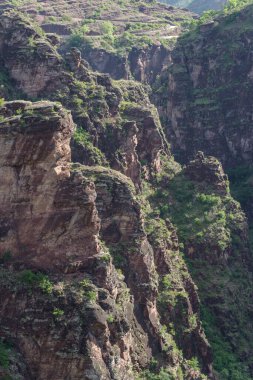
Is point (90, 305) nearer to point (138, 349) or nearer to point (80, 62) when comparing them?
point (138, 349)

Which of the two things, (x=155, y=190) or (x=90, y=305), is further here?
(x=155, y=190)

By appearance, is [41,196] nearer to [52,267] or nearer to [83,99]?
[52,267]

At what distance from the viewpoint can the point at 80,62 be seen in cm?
8069

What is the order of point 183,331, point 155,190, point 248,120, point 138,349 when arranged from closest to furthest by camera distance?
point 138,349 → point 183,331 → point 155,190 → point 248,120

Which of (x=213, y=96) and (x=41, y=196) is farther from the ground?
(x=213, y=96)

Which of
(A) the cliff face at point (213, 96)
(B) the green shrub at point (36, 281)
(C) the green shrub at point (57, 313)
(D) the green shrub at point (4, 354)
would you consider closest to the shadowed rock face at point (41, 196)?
(B) the green shrub at point (36, 281)

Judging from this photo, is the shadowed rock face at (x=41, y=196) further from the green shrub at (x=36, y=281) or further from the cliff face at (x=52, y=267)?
the green shrub at (x=36, y=281)

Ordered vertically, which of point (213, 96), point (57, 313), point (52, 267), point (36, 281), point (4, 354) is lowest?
point (4, 354)

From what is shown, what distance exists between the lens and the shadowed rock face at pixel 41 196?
5112 cm

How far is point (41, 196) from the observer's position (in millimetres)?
51719

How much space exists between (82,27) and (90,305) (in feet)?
318

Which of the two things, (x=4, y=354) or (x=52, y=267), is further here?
(x=52, y=267)

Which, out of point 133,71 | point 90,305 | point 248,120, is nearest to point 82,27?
point 133,71

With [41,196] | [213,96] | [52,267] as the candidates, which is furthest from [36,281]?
[213,96]
